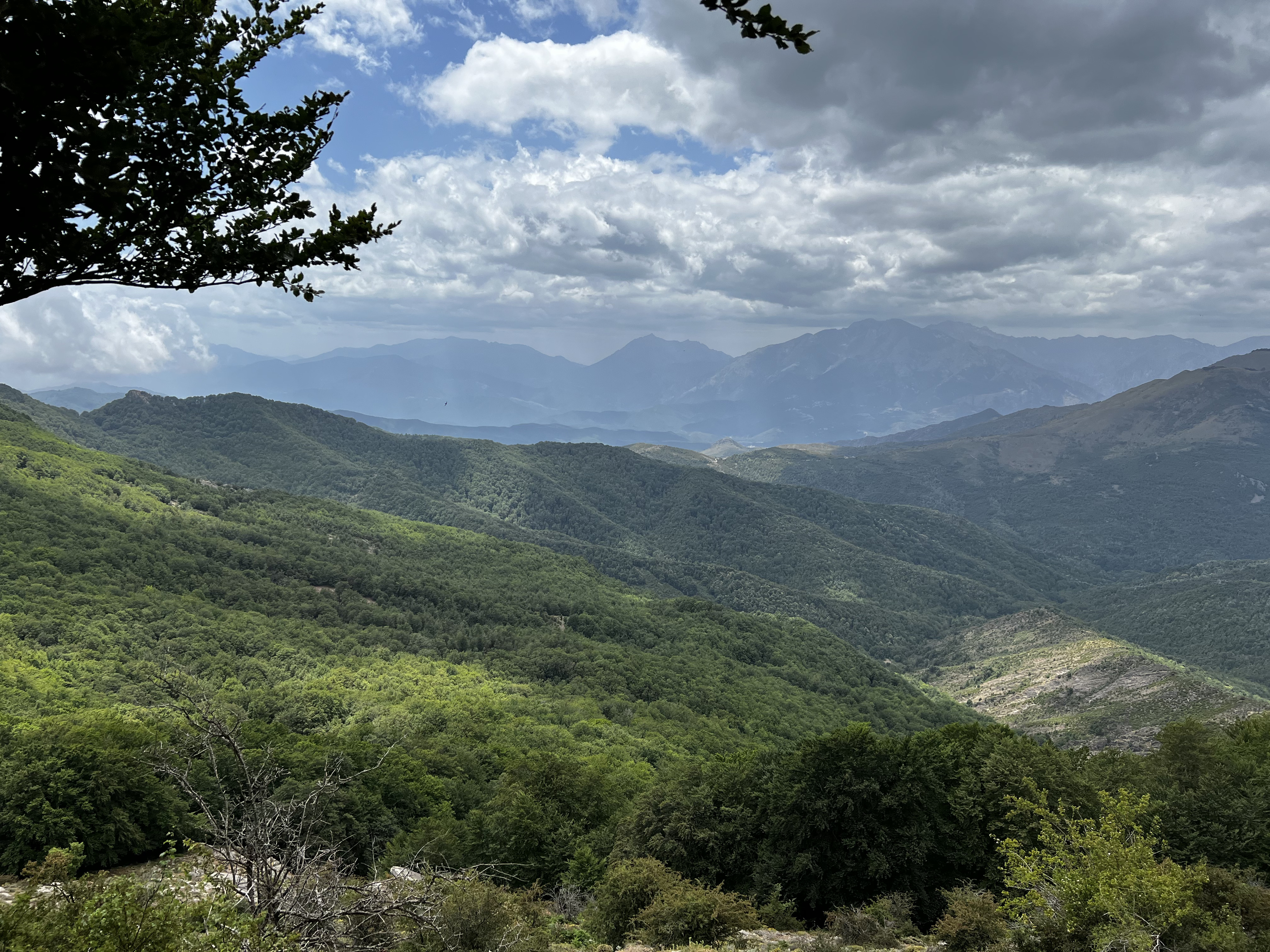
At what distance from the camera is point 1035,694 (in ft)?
500

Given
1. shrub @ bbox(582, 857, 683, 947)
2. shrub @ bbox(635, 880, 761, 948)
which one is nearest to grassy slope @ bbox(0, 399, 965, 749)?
shrub @ bbox(582, 857, 683, 947)

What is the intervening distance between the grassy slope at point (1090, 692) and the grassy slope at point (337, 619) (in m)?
19.7

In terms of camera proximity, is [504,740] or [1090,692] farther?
[1090,692]

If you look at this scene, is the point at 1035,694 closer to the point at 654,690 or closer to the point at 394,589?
the point at 654,690

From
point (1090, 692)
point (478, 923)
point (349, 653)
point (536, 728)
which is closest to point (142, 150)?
point (478, 923)

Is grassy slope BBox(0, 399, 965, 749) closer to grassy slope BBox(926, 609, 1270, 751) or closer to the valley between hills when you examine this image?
the valley between hills

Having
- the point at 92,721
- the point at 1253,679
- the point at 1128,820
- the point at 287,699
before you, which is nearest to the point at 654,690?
the point at 287,699

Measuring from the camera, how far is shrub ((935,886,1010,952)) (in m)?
22.0

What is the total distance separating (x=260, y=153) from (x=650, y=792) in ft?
127

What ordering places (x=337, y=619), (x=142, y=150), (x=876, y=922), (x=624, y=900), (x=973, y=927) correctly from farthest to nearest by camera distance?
(x=337, y=619)
(x=624, y=900)
(x=876, y=922)
(x=973, y=927)
(x=142, y=150)

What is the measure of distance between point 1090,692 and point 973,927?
149 meters

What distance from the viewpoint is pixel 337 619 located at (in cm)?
11256

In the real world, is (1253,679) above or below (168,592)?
below

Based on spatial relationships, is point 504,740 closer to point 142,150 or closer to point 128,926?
point 128,926
